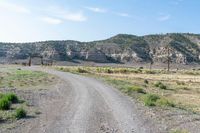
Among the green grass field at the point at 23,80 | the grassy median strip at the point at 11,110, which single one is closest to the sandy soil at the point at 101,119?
the grassy median strip at the point at 11,110

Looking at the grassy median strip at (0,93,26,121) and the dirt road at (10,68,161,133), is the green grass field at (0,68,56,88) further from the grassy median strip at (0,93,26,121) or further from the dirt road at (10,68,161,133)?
the dirt road at (10,68,161,133)

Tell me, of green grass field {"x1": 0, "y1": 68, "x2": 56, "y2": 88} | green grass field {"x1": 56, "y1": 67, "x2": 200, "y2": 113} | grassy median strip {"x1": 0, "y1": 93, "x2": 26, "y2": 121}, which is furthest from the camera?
green grass field {"x1": 0, "y1": 68, "x2": 56, "y2": 88}

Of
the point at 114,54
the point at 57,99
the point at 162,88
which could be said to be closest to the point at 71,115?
the point at 57,99

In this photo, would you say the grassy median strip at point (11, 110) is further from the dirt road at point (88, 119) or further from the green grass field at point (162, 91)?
the green grass field at point (162, 91)

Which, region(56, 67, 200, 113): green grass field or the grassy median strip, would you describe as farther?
region(56, 67, 200, 113): green grass field

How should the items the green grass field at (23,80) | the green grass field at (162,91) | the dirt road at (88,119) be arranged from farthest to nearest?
the green grass field at (23,80) < the green grass field at (162,91) < the dirt road at (88,119)

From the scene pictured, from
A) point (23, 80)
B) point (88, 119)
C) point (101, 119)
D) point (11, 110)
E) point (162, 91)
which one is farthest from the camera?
point (23, 80)

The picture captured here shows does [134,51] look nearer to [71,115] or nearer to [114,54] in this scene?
[114,54]

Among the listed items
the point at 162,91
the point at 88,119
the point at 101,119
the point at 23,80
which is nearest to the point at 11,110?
the point at 88,119

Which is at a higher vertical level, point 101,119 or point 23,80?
point 101,119

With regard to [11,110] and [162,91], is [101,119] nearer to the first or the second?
[11,110]

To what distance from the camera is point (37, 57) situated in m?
174

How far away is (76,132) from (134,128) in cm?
264

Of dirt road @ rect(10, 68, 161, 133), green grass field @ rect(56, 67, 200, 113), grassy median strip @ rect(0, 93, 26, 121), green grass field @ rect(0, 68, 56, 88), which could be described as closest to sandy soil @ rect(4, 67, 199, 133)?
dirt road @ rect(10, 68, 161, 133)
